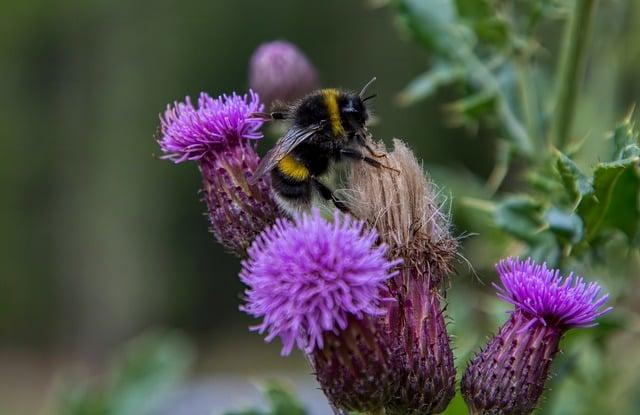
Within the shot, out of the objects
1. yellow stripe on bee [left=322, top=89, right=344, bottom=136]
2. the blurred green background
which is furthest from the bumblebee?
the blurred green background

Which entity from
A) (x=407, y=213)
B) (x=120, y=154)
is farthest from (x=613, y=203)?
(x=120, y=154)

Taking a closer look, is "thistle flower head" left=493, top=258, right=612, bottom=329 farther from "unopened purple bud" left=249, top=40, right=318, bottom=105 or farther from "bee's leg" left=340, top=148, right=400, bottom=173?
"unopened purple bud" left=249, top=40, right=318, bottom=105

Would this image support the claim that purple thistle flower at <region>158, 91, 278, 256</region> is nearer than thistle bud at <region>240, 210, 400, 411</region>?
No

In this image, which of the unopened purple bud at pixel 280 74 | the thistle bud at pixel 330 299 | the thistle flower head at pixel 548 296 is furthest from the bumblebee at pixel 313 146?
the unopened purple bud at pixel 280 74

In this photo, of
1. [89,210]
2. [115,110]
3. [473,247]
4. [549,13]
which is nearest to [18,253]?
[89,210]

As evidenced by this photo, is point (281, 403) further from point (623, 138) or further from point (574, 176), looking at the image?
point (623, 138)

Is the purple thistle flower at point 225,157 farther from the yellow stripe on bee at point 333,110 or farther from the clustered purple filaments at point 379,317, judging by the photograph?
the yellow stripe on bee at point 333,110

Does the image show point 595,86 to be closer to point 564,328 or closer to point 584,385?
point 584,385
